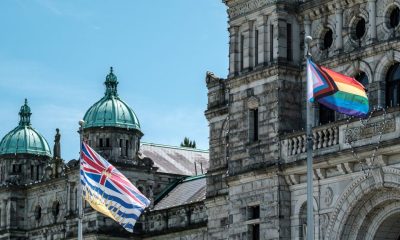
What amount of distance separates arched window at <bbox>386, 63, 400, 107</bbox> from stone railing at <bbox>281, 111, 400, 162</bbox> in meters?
1.87

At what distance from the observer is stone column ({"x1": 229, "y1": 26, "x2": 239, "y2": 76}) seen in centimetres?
4600

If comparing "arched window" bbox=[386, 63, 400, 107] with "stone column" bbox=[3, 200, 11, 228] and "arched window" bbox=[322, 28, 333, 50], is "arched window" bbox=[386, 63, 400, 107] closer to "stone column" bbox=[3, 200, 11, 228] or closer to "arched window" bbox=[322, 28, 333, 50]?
"arched window" bbox=[322, 28, 333, 50]

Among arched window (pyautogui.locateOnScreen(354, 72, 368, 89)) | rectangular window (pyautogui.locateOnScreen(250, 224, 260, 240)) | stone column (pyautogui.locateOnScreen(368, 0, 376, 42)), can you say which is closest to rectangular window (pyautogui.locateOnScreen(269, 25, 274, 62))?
arched window (pyautogui.locateOnScreen(354, 72, 368, 89))

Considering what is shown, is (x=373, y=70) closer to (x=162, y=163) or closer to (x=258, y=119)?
(x=258, y=119)

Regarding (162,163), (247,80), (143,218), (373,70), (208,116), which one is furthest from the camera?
(162,163)

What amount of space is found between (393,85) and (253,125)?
18.6 feet

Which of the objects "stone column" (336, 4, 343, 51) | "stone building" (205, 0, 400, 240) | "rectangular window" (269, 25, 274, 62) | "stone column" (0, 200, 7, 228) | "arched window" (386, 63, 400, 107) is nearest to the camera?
"stone building" (205, 0, 400, 240)

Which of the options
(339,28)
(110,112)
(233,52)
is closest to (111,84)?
(110,112)

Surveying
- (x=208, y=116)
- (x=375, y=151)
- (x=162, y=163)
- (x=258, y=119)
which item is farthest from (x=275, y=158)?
(x=162, y=163)

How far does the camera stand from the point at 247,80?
4506cm

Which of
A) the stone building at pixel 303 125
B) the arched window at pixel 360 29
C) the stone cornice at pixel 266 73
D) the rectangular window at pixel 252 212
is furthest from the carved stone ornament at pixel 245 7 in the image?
the rectangular window at pixel 252 212

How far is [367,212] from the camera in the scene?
4091 centimetres

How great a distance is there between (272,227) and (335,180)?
3.08 m

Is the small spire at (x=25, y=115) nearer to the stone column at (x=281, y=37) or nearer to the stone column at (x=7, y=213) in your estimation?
the stone column at (x=7, y=213)
